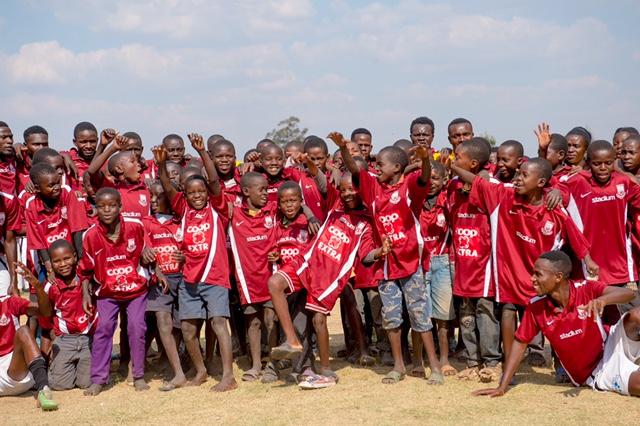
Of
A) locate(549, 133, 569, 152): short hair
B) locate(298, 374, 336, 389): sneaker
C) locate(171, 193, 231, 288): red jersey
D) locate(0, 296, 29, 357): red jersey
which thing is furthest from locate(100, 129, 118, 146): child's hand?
locate(549, 133, 569, 152): short hair

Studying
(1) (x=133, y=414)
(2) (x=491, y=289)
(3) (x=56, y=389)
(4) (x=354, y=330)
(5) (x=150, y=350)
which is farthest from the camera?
(5) (x=150, y=350)

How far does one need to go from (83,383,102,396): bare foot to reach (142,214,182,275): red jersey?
126 centimetres

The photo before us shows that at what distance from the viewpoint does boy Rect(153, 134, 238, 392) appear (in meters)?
6.80

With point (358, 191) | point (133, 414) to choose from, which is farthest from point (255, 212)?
point (133, 414)

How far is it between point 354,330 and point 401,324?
3.24 feet

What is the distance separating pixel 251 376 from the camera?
6.87 meters

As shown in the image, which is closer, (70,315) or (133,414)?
(133,414)

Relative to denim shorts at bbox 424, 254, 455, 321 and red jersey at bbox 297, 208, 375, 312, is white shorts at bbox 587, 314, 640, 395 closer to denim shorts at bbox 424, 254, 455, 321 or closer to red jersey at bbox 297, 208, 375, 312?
denim shorts at bbox 424, 254, 455, 321

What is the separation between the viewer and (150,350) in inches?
335

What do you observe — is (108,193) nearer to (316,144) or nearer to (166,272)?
(166,272)

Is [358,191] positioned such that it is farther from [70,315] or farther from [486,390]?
[70,315]

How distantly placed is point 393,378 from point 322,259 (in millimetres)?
1291

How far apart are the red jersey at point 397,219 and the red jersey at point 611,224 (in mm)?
1553

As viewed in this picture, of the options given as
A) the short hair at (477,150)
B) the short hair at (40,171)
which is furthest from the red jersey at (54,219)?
the short hair at (477,150)
